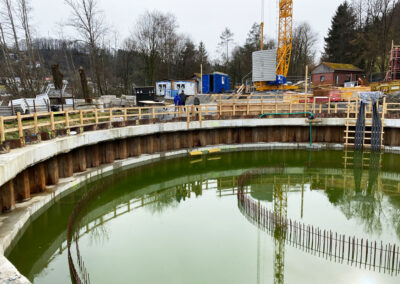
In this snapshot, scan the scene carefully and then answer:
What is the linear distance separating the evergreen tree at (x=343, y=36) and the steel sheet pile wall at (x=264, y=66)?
85.3 ft

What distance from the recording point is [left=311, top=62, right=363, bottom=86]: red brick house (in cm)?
4256

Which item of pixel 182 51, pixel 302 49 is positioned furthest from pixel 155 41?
pixel 302 49

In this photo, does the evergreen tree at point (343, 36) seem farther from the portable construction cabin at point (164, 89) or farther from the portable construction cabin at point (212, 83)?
the portable construction cabin at point (164, 89)

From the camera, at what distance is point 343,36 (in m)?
52.3

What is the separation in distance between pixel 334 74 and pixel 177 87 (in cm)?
2253

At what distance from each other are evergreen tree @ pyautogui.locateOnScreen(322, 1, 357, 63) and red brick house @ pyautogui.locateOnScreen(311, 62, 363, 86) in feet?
26.1

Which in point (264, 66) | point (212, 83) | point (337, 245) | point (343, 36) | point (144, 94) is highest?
point (343, 36)

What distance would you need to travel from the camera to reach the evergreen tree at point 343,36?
51.1m

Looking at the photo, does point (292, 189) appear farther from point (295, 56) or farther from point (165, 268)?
point (295, 56)

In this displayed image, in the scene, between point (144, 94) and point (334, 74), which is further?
point (334, 74)

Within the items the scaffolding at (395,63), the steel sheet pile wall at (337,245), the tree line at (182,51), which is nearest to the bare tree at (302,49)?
the tree line at (182,51)

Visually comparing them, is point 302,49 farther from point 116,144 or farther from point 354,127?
point 116,144

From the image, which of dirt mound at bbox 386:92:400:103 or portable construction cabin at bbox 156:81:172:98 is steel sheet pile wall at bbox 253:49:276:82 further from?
portable construction cabin at bbox 156:81:172:98

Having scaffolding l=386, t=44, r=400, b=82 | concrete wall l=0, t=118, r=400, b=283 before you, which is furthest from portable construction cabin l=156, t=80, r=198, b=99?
scaffolding l=386, t=44, r=400, b=82
